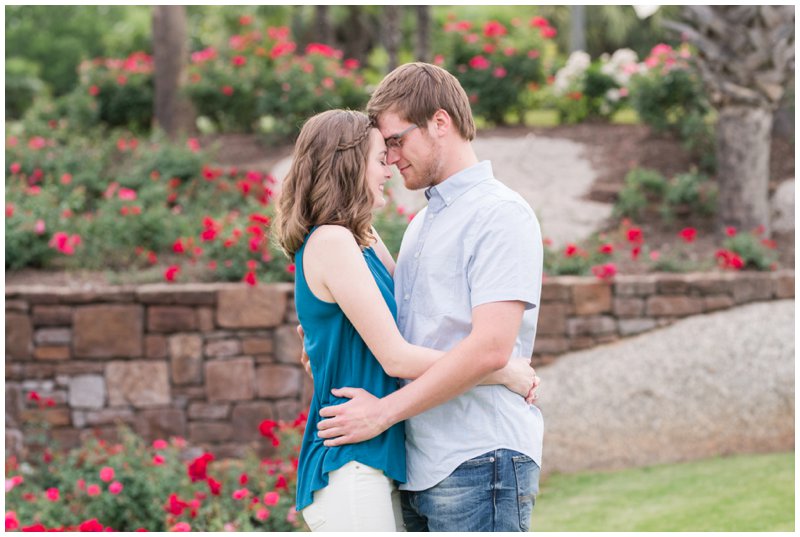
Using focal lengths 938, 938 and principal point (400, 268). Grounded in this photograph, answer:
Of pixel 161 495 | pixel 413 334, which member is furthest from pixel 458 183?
pixel 161 495

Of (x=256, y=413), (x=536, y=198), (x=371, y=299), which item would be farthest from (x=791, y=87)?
(x=371, y=299)

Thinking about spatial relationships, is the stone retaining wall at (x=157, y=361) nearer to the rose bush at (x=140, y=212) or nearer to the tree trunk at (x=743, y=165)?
the rose bush at (x=140, y=212)

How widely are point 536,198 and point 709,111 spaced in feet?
7.23

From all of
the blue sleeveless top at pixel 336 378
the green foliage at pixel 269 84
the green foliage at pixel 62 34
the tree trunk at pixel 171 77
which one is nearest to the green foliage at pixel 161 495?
the blue sleeveless top at pixel 336 378

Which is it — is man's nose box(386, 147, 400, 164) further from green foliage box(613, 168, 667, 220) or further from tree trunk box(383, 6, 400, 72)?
tree trunk box(383, 6, 400, 72)

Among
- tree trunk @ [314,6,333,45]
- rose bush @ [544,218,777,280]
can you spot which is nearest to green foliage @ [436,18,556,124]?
tree trunk @ [314,6,333,45]

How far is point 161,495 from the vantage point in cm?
448

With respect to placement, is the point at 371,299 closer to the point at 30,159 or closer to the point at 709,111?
the point at 30,159

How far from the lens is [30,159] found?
26.5ft

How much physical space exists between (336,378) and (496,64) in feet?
26.5

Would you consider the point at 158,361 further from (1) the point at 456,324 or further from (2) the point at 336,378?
(1) the point at 456,324

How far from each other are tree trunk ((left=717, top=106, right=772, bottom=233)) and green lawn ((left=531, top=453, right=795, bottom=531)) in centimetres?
206

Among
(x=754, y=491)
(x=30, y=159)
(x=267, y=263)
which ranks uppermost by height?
(x=30, y=159)

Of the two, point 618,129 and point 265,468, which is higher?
point 618,129
